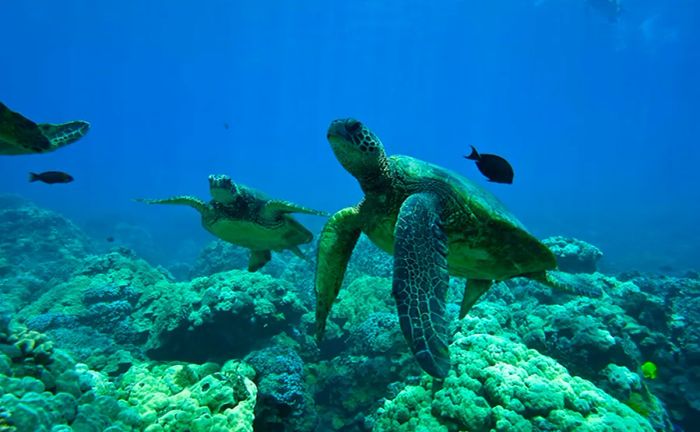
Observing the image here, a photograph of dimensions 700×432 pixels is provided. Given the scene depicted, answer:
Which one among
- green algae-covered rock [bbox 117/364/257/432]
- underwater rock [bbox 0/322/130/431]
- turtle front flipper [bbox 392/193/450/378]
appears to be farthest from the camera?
green algae-covered rock [bbox 117/364/257/432]

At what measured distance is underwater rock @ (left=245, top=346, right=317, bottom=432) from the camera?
15.0ft

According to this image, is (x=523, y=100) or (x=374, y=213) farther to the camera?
(x=523, y=100)

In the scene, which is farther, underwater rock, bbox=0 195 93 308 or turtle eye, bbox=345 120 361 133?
underwater rock, bbox=0 195 93 308

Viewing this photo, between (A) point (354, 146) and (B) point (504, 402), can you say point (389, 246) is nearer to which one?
(A) point (354, 146)

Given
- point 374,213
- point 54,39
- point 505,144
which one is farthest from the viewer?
point 505,144

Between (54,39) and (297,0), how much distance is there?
210 feet

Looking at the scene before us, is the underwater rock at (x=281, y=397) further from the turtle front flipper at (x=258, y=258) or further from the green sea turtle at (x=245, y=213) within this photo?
the turtle front flipper at (x=258, y=258)

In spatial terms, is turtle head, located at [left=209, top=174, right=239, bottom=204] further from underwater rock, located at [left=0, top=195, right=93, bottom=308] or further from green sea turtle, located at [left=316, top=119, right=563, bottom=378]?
underwater rock, located at [left=0, top=195, right=93, bottom=308]

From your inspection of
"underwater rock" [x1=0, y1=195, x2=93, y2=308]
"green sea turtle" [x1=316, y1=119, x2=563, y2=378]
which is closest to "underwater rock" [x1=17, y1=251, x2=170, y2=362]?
"underwater rock" [x1=0, y1=195, x2=93, y2=308]

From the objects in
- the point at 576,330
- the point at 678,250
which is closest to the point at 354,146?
the point at 576,330

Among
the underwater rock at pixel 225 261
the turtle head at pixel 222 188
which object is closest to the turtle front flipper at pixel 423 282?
the turtle head at pixel 222 188

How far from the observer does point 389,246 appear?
444 cm

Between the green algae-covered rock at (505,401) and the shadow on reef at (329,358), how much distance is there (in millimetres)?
18

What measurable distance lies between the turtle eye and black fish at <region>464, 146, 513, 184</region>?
186 centimetres
